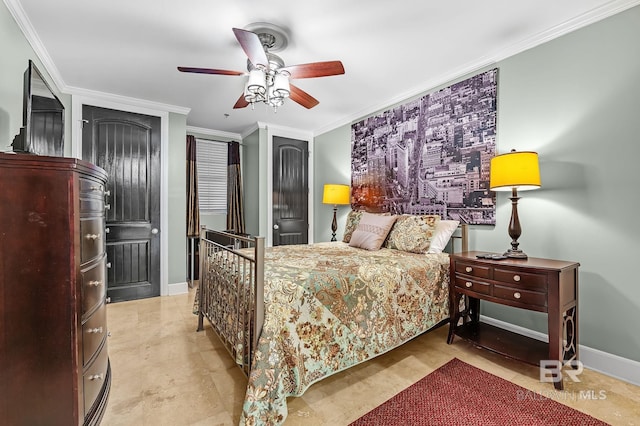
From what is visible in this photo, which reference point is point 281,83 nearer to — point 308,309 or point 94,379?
point 308,309

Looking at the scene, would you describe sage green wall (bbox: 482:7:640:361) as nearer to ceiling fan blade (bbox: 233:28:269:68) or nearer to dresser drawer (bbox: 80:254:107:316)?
ceiling fan blade (bbox: 233:28:269:68)

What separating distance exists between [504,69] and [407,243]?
5.81 ft

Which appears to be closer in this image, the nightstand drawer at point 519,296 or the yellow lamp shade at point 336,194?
the nightstand drawer at point 519,296

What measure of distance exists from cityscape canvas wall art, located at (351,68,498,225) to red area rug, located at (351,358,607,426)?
1.41 m

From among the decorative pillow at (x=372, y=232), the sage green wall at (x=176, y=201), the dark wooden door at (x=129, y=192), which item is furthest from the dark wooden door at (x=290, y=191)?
the decorative pillow at (x=372, y=232)

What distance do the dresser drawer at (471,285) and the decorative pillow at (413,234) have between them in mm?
434

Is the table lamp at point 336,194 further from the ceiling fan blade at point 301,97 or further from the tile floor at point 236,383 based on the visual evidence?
the tile floor at point 236,383

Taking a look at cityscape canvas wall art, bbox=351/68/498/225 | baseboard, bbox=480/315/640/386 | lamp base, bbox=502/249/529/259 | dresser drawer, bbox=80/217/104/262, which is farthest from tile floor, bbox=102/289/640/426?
cityscape canvas wall art, bbox=351/68/498/225

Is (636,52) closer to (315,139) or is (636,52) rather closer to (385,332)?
(385,332)

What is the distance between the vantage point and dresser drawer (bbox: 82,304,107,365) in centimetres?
130

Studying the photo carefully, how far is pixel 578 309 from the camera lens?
6.79 feet

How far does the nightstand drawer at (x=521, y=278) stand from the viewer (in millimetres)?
1850

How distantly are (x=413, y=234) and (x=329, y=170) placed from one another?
2226 mm

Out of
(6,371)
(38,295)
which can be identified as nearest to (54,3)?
(38,295)
